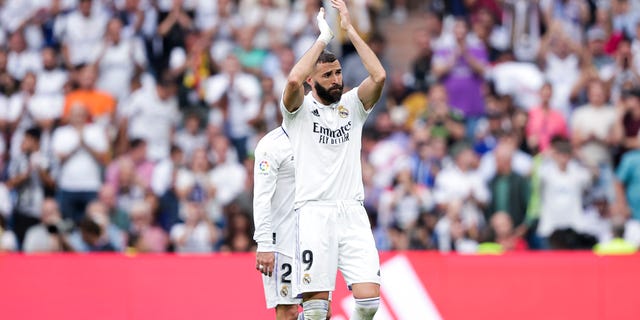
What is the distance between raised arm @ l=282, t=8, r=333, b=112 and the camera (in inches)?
390

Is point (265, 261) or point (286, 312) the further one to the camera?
point (286, 312)

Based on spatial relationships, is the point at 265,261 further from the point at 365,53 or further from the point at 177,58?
the point at 177,58

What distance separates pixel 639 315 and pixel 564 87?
615 cm

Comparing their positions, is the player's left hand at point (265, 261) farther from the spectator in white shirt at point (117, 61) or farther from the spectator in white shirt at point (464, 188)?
the spectator in white shirt at point (117, 61)

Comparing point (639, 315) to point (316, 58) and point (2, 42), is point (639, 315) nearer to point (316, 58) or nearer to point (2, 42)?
point (316, 58)

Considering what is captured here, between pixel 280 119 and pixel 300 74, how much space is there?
800 cm

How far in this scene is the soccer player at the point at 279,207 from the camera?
1052 centimetres

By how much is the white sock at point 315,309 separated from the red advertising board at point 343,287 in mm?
2212

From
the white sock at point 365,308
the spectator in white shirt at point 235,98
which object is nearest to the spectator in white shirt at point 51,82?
the spectator in white shirt at point 235,98

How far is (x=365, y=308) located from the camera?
1003 centimetres

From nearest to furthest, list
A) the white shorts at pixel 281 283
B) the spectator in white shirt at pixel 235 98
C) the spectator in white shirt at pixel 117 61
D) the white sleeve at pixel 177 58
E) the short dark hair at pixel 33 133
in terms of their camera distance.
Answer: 1. the white shorts at pixel 281 283
2. the spectator in white shirt at pixel 235 98
3. the short dark hair at pixel 33 133
4. the white sleeve at pixel 177 58
5. the spectator in white shirt at pixel 117 61

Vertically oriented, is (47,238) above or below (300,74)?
below

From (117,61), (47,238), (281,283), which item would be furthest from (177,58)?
(281,283)

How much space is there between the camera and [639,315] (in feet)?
39.6
